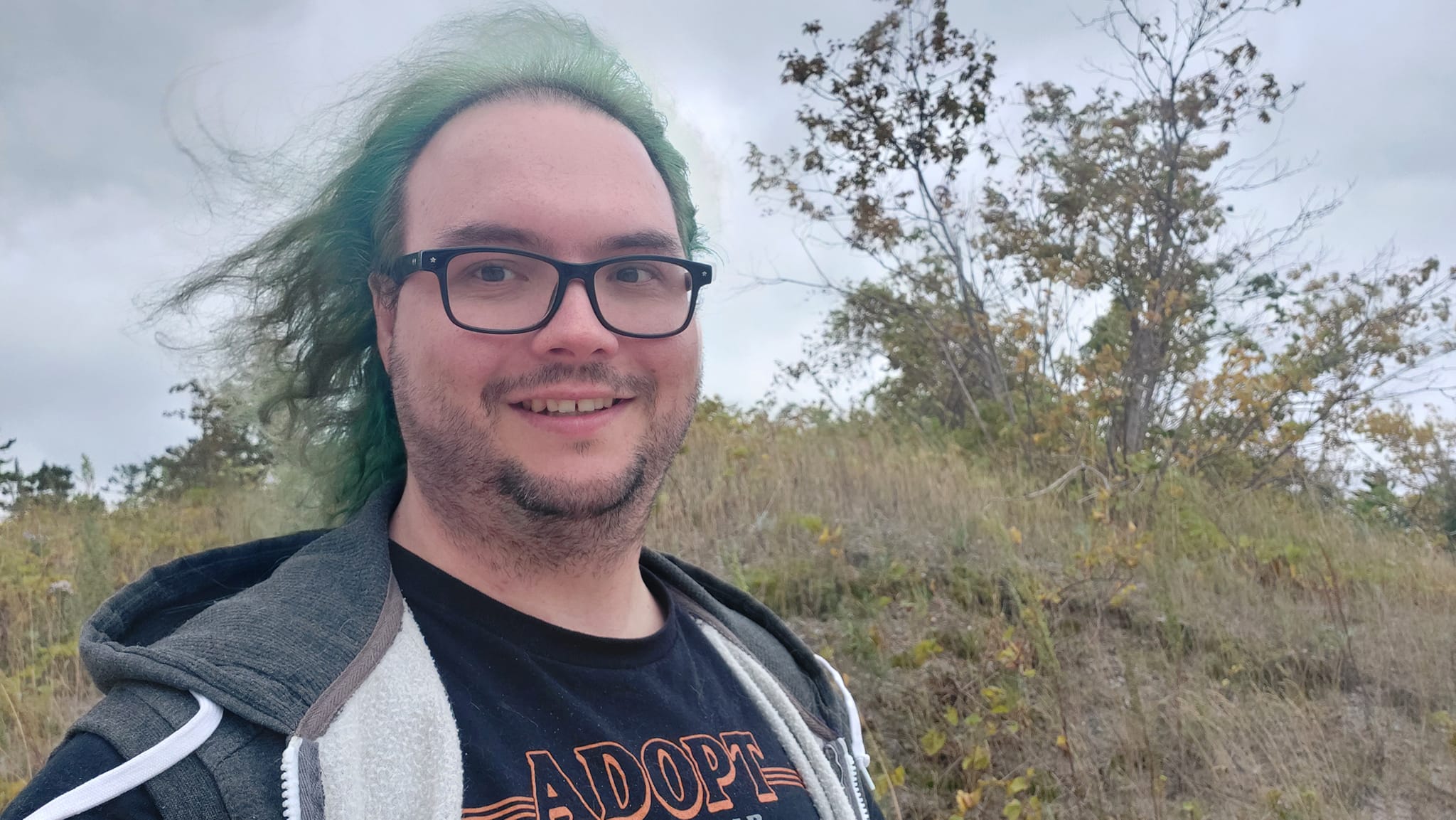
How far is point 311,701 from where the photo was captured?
48.7 inches

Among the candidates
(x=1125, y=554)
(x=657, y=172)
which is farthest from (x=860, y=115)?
(x=657, y=172)

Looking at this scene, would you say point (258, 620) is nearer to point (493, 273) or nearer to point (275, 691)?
point (275, 691)

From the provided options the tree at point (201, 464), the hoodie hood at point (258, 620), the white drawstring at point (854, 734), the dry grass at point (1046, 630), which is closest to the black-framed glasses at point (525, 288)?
the hoodie hood at point (258, 620)

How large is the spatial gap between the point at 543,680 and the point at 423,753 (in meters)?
0.26

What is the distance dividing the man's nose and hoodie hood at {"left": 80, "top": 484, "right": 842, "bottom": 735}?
444mm

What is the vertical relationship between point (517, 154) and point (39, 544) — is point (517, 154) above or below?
above

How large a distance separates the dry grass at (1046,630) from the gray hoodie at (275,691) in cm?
111

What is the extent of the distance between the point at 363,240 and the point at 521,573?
34.1 inches

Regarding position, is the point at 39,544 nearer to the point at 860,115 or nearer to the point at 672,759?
the point at 672,759

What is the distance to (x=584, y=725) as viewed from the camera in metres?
1.49

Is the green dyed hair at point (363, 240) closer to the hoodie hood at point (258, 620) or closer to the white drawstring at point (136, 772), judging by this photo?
the hoodie hood at point (258, 620)

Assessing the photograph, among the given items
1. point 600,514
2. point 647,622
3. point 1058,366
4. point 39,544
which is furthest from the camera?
point 1058,366

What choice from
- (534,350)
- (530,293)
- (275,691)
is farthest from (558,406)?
(275,691)

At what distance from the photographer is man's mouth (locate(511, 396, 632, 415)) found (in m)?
1.64
